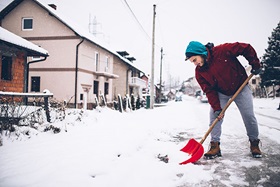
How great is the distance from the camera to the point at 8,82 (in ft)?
26.1

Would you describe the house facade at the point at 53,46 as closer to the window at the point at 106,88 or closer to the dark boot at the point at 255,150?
the window at the point at 106,88

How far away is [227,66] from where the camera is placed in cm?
255

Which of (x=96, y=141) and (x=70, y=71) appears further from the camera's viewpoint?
(x=70, y=71)

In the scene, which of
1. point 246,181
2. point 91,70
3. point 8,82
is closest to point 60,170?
point 246,181

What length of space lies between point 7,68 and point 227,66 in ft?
29.5

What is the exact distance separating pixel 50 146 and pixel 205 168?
2.09 metres

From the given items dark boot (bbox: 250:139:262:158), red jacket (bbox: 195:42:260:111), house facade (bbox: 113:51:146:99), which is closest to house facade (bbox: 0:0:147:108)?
house facade (bbox: 113:51:146:99)

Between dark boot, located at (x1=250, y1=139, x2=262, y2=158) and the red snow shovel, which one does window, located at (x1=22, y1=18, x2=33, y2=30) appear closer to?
the red snow shovel

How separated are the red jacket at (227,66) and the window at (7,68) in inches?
333

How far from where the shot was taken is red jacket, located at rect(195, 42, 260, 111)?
8.29 feet

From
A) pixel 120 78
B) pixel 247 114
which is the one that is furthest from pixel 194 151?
pixel 120 78

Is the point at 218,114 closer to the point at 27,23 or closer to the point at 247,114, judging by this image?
the point at 247,114

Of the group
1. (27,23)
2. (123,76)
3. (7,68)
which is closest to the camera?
(7,68)

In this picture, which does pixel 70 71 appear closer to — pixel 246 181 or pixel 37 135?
pixel 37 135
